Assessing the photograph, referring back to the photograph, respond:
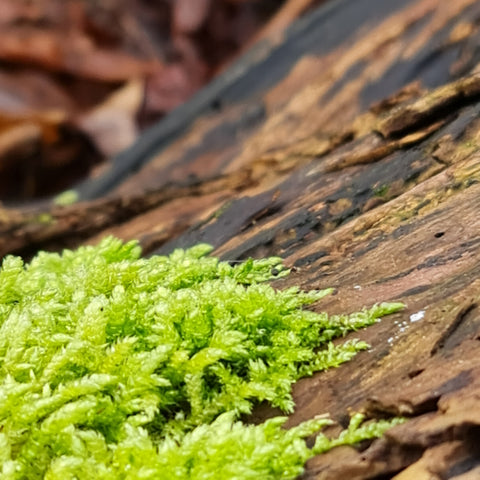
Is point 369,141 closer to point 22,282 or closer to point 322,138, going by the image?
point 322,138

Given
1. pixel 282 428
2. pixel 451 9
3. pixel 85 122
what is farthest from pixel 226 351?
pixel 85 122

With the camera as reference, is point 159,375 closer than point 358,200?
Yes

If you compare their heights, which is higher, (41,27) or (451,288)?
(41,27)
